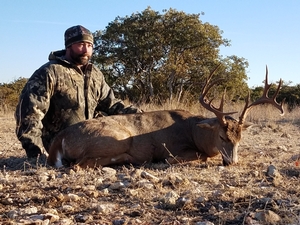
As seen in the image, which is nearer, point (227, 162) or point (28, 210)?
point (28, 210)

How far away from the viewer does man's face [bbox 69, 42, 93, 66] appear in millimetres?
6777

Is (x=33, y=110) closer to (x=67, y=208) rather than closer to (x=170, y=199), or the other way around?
(x=67, y=208)

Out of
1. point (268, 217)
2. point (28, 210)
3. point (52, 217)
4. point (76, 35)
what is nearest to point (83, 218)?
point (52, 217)

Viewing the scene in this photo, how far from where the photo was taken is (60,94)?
21.4 ft

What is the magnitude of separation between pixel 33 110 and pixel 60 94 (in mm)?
533

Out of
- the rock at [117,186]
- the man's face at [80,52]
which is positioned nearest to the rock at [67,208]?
the rock at [117,186]

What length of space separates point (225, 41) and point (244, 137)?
17119mm

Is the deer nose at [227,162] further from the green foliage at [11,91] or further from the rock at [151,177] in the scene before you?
the green foliage at [11,91]

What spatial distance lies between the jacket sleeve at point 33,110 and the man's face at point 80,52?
59cm

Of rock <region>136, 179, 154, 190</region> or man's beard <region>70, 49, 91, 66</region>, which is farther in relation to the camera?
man's beard <region>70, 49, 91, 66</region>

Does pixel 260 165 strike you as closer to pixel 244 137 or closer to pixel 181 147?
pixel 181 147

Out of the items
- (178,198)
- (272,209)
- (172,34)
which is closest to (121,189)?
(178,198)

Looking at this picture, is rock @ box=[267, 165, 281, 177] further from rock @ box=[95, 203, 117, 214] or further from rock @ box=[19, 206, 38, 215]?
rock @ box=[19, 206, 38, 215]

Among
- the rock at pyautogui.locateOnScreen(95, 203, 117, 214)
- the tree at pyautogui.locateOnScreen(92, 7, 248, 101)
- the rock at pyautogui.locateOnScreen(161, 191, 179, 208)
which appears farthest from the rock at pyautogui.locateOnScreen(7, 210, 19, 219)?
the tree at pyautogui.locateOnScreen(92, 7, 248, 101)
